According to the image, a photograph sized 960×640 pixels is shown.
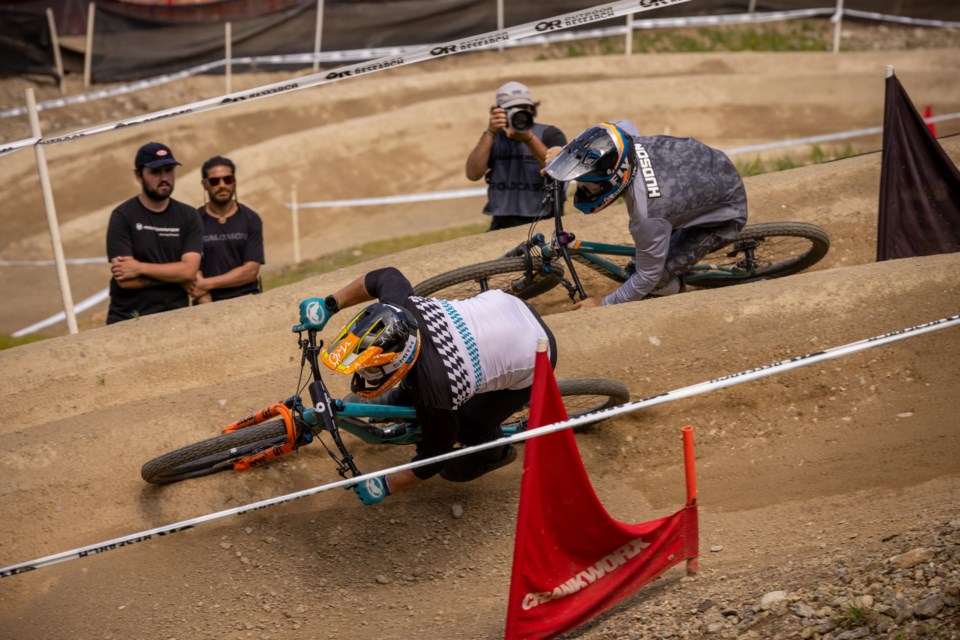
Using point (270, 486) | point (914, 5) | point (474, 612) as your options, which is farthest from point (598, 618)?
point (914, 5)

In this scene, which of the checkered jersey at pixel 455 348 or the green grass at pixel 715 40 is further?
the green grass at pixel 715 40

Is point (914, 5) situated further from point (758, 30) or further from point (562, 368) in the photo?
point (562, 368)

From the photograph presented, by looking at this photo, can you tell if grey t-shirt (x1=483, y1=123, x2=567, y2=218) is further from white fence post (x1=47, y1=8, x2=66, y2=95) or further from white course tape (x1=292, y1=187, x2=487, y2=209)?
white fence post (x1=47, y1=8, x2=66, y2=95)

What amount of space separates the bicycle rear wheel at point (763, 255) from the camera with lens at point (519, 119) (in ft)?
6.42

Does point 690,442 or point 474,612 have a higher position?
point 690,442

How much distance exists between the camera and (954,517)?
5.23 m

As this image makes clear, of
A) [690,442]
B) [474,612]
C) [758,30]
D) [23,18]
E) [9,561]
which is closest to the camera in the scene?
[690,442]

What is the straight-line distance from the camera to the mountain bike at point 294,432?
5621mm

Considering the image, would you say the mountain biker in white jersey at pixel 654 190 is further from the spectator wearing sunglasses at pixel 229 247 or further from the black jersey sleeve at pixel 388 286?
the spectator wearing sunglasses at pixel 229 247

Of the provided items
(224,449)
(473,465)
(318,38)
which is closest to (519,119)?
(473,465)

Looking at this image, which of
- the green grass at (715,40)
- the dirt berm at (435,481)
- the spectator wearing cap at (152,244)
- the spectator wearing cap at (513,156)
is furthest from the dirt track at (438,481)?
the green grass at (715,40)

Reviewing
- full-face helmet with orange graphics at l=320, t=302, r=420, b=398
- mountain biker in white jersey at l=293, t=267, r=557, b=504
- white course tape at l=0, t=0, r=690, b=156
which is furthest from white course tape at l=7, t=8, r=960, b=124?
full-face helmet with orange graphics at l=320, t=302, r=420, b=398

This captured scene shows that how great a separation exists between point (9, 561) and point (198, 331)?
253 centimetres

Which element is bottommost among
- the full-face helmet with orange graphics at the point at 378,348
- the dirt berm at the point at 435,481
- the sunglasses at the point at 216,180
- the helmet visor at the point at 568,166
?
the dirt berm at the point at 435,481
